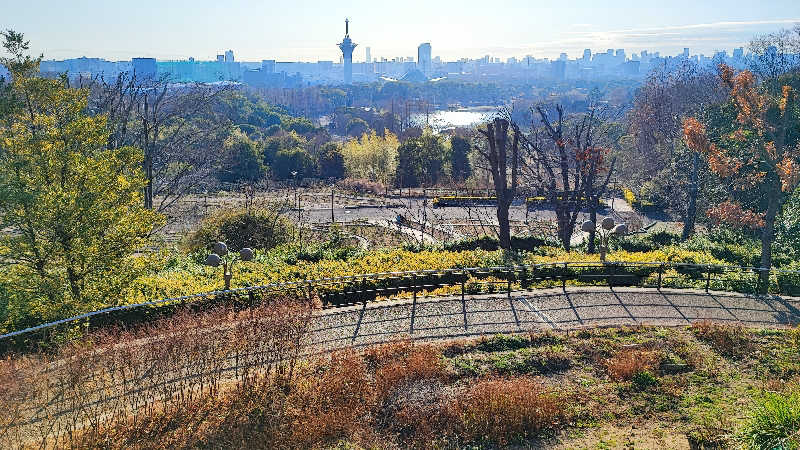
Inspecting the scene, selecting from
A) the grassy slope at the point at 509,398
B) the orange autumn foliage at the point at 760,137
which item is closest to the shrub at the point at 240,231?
the grassy slope at the point at 509,398

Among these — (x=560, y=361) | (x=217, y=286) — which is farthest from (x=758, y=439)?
(x=217, y=286)

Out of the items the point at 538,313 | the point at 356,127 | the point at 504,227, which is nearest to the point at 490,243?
the point at 504,227

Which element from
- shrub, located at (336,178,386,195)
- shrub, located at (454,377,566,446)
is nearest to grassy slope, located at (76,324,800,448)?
shrub, located at (454,377,566,446)

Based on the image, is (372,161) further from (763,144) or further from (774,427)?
(774,427)

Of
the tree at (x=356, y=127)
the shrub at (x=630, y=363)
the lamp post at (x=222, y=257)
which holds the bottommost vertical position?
the shrub at (x=630, y=363)

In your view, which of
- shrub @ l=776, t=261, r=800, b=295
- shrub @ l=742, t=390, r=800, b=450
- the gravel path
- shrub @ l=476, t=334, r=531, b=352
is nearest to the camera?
shrub @ l=742, t=390, r=800, b=450

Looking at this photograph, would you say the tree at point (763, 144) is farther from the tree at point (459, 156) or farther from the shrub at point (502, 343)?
the tree at point (459, 156)

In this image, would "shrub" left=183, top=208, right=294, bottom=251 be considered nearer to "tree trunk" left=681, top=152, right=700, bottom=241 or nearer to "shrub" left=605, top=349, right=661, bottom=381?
"shrub" left=605, top=349, right=661, bottom=381
